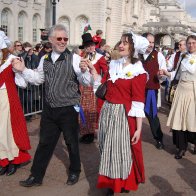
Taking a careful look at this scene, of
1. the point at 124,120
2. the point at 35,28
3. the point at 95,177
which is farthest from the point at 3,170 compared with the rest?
the point at 35,28

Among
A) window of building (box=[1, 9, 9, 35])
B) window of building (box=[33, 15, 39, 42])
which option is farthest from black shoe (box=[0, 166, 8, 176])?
window of building (box=[33, 15, 39, 42])

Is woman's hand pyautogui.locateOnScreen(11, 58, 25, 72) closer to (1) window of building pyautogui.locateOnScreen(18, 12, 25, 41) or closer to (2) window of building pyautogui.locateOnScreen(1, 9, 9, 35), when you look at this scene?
(2) window of building pyautogui.locateOnScreen(1, 9, 9, 35)

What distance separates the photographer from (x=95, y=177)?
16.2 feet

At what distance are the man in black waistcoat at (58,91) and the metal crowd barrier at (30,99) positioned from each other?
3.96m

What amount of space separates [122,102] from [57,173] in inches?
65.7

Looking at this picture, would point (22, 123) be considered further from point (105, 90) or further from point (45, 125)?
point (105, 90)

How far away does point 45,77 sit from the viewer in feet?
14.2

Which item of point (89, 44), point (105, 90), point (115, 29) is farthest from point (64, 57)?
point (115, 29)

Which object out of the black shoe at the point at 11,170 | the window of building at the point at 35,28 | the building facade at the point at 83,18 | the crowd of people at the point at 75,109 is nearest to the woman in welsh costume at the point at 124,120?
the crowd of people at the point at 75,109

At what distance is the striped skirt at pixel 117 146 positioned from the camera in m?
3.96

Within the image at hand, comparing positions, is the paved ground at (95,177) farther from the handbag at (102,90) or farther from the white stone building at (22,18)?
the white stone building at (22,18)

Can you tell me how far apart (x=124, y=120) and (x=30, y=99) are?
505 cm

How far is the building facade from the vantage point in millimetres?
35969

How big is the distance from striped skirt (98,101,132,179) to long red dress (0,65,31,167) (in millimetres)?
1440
